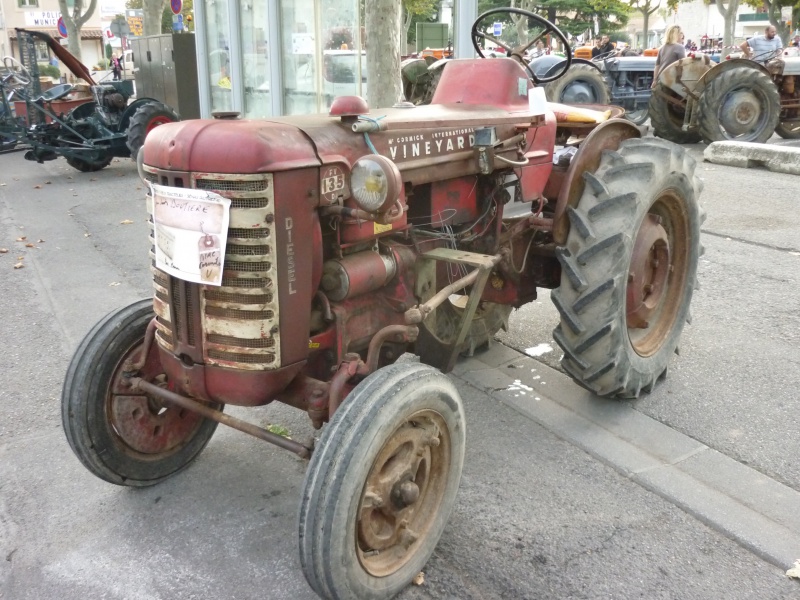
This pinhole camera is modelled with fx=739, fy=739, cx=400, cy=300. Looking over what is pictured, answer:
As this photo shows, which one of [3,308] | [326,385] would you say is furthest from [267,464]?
[3,308]

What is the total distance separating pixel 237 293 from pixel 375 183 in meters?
0.61

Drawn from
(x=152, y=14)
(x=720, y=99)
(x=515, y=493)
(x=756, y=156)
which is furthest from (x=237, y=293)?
(x=152, y=14)

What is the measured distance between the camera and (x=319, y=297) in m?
2.83

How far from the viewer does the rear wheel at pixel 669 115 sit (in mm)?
12758

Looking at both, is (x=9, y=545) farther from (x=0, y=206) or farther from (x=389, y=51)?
(x=0, y=206)

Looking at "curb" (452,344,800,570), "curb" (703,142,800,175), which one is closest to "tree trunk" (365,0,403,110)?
"curb" (703,142,800,175)

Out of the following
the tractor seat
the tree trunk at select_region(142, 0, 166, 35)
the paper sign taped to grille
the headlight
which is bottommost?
the paper sign taped to grille

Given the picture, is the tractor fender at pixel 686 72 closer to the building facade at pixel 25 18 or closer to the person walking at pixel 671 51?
the person walking at pixel 671 51

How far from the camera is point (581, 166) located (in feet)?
12.7

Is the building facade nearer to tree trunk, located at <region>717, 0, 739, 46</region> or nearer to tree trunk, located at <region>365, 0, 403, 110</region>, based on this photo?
tree trunk, located at <region>717, 0, 739, 46</region>

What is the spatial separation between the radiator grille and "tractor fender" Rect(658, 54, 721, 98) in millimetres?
11558

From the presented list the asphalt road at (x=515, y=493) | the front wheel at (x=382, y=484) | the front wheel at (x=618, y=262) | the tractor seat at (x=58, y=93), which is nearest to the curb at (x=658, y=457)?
the asphalt road at (x=515, y=493)

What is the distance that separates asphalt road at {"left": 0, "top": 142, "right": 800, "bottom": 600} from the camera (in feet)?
9.03

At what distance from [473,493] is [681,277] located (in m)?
2.07
